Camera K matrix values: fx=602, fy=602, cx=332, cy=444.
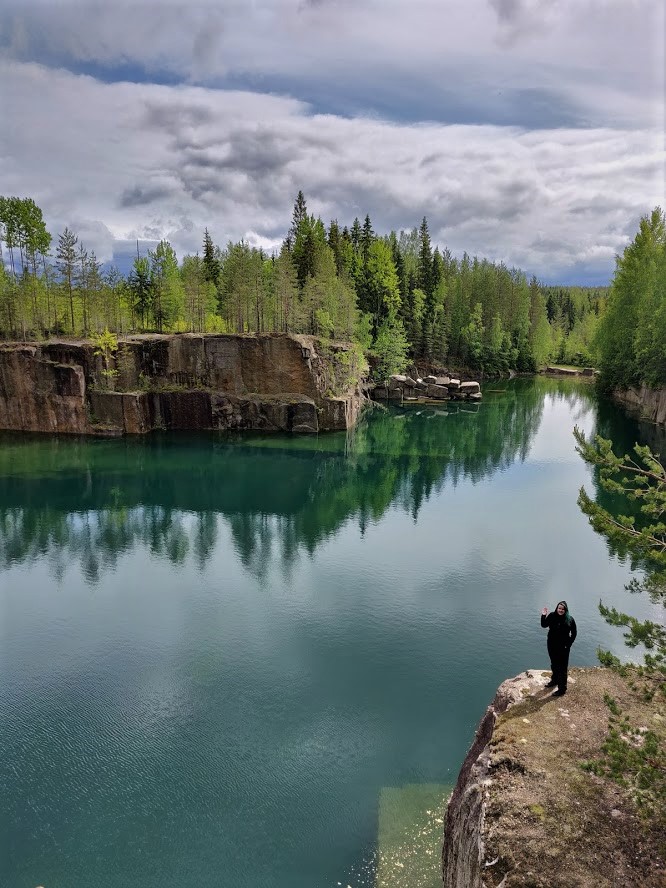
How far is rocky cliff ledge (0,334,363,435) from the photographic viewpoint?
5628 cm

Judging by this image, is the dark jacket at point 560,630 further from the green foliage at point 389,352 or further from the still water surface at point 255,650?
the green foliage at point 389,352

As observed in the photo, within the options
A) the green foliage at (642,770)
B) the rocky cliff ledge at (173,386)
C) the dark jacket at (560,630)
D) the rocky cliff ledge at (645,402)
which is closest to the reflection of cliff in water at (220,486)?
the rocky cliff ledge at (173,386)

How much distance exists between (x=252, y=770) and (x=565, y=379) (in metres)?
104

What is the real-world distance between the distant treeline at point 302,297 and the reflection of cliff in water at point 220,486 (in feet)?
56.0

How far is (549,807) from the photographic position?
877 cm

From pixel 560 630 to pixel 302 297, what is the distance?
6323 centimetres

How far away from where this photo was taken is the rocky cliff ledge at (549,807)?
782cm

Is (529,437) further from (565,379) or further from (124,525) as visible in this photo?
(565,379)

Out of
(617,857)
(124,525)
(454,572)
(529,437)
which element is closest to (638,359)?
(529,437)

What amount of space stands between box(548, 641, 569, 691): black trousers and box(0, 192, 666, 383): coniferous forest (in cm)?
4848

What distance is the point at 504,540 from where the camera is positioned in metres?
30.2

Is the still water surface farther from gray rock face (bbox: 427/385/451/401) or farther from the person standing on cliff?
gray rock face (bbox: 427/385/451/401)

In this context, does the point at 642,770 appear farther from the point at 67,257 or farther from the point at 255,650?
the point at 67,257

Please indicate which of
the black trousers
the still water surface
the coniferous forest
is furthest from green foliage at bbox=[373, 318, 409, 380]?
the black trousers
